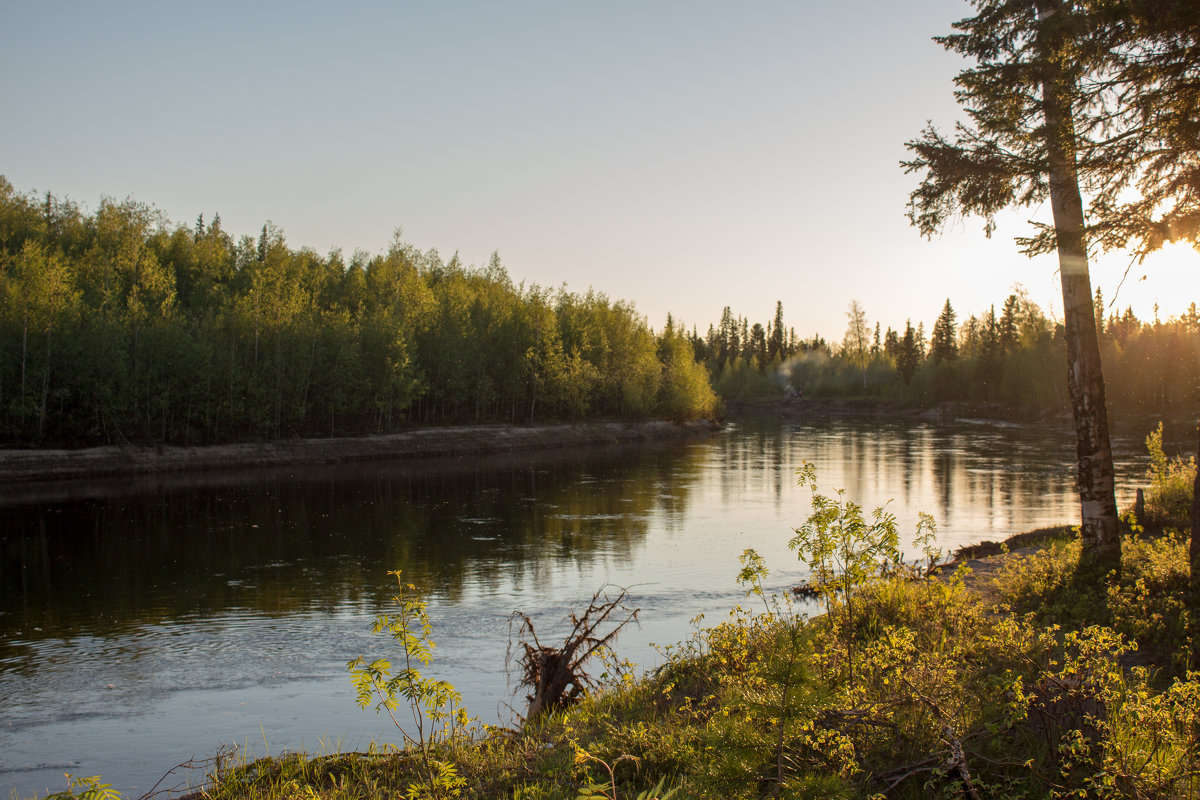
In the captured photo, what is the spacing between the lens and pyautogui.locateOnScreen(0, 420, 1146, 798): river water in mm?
10977

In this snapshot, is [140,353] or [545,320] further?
[545,320]

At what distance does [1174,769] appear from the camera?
511 cm

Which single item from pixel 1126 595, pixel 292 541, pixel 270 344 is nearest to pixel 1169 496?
pixel 1126 595

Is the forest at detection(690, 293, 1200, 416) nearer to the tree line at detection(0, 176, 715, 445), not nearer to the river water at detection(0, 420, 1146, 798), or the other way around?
the river water at detection(0, 420, 1146, 798)

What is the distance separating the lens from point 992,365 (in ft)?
344

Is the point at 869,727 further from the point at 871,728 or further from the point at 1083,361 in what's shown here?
the point at 1083,361

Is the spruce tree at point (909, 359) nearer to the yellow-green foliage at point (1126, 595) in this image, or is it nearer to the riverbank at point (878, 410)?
the riverbank at point (878, 410)

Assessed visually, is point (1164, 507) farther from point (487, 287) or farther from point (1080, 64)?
point (487, 287)

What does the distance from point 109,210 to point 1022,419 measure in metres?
103

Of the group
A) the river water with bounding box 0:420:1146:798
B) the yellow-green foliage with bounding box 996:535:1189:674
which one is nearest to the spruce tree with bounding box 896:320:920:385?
the river water with bounding box 0:420:1146:798

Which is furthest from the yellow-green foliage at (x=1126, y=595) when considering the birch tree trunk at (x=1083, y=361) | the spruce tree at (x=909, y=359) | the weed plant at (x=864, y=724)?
the spruce tree at (x=909, y=359)

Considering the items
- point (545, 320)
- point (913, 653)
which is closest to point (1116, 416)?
point (545, 320)

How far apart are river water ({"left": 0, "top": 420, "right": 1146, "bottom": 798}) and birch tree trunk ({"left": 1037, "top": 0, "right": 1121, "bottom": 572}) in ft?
23.3

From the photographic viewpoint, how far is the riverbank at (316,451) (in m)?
→ 40.8
